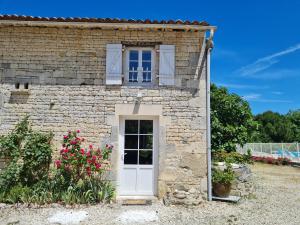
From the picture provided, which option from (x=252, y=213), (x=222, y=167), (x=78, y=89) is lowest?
Answer: (x=252, y=213)

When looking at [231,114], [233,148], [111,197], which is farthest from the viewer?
[231,114]

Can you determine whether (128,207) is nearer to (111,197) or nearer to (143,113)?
(111,197)

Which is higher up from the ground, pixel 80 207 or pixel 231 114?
pixel 231 114

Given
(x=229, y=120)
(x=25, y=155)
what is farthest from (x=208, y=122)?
(x=229, y=120)

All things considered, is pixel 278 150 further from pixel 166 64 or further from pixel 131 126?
pixel 131 126

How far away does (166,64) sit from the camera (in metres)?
7.41

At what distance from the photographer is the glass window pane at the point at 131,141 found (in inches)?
291

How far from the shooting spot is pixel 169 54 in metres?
7.44

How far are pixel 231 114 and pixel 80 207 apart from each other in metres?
8.23

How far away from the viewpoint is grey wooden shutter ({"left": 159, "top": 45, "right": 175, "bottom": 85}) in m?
7.39

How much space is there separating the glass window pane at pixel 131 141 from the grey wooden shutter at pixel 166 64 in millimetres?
1576

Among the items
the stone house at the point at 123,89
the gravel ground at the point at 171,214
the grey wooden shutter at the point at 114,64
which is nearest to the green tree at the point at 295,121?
the gravel ground at the point at 171,214

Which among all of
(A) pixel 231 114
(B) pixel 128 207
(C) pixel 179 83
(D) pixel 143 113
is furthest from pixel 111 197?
(A) pixel 231 114

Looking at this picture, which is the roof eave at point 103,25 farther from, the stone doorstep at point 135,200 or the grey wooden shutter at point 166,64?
the stone doorstep at point 135,200
